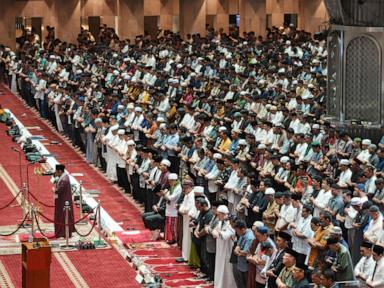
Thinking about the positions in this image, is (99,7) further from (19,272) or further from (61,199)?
(19,272)

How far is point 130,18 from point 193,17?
303 centimetres

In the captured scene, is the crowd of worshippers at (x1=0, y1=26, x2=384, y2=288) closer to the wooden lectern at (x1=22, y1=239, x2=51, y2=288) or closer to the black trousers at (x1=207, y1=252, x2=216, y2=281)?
the black trousers at (x1=207, y1=252, x2=216, y2=281)

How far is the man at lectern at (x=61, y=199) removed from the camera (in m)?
20.8

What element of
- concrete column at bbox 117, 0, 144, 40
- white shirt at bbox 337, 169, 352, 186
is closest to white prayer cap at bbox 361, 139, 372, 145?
white shirt at bbox 337, 169, 352, 186

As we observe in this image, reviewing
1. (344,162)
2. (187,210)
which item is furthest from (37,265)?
(344,162)

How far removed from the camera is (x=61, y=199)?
20.9 meters

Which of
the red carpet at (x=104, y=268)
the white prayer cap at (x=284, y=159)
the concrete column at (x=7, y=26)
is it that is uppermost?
the concrete column at (x=7, y=26)

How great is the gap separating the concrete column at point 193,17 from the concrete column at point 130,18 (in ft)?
7.35

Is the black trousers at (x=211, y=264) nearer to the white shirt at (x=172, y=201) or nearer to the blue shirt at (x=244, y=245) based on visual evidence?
the blue shirt at (x=244, y=245)

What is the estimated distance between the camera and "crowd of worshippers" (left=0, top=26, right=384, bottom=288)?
55.8 ft

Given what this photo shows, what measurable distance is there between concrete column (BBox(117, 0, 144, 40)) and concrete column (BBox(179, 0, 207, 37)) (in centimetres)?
224

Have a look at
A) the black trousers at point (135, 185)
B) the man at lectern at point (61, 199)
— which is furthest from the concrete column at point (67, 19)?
the man at lectern at point (61, 199)

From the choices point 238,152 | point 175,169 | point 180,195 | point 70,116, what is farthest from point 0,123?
point 180,195

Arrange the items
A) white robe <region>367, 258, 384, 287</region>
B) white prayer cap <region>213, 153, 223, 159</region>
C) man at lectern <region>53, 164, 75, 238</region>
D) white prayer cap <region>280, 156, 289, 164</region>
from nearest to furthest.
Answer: white robe <region>367, 258, 384, 287</region>, man at lectern <region>53, 164, 75, 238</region>, white prayer cap <region>280, 156, 289, 164</region>, white prayer cap <region>213, 153, 223, 159</region>
